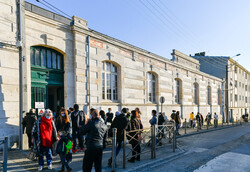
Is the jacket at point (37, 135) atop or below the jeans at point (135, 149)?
atop

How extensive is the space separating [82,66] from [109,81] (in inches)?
99.8

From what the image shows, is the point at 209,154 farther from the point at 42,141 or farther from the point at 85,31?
the point at 85,31

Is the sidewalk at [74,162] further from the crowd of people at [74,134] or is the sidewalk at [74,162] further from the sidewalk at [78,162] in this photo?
the crowd of people at [74,134]

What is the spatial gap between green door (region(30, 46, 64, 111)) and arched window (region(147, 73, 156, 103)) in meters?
7.83

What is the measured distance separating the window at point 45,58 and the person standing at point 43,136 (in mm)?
4368

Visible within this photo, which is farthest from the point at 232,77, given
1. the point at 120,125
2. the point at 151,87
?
the point at 120,125

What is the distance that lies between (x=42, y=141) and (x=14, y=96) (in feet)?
12.0

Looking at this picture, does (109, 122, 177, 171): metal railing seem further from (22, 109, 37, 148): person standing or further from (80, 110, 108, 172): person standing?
(22, 109, 37, 148): person standing

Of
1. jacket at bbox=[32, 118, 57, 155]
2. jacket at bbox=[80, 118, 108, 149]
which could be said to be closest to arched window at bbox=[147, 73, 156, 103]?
jacket at bbox=[32, 118, 57, 155]

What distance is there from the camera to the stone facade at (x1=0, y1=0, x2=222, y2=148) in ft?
25.1

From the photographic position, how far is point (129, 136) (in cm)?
586

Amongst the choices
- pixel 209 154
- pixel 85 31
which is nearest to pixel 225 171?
pixel 209 154

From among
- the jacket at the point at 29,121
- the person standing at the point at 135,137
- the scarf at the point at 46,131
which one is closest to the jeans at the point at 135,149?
the person standing at the point at 135,137

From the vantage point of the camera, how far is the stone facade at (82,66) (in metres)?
7.64
